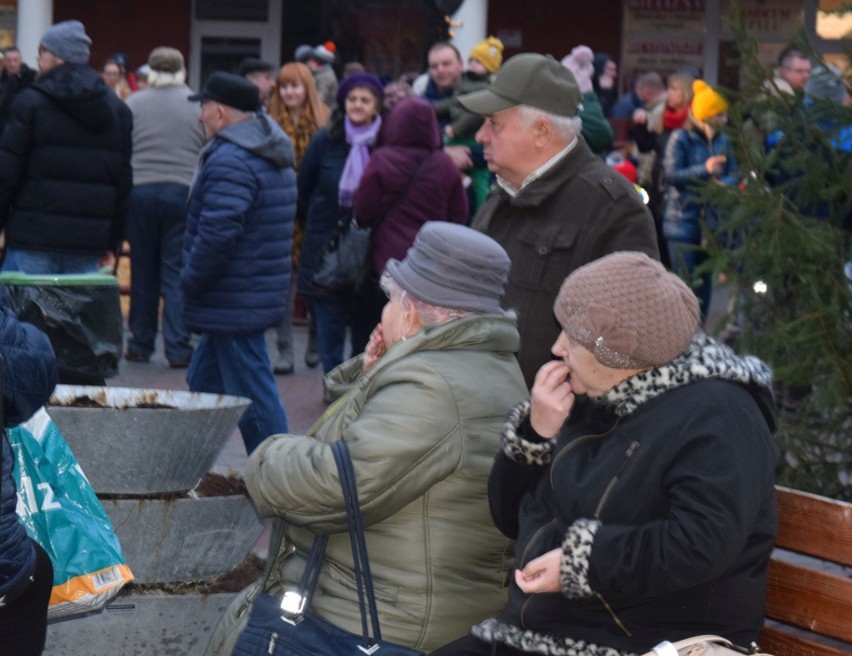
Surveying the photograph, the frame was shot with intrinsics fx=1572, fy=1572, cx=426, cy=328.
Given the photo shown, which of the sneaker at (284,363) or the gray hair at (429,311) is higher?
the gray hair at (429,311)

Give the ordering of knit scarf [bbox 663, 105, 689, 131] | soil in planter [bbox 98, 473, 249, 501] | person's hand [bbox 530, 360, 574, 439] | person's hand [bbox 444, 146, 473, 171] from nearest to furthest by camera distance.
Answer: person's hand [bbox 530, 360, 574, 439]
soil in planter [bbox 98, 473, 249, 501]
person's hand [bbox 444, 146, 473, 171]
knit scarf [bbox 663, 105, 689, 131]

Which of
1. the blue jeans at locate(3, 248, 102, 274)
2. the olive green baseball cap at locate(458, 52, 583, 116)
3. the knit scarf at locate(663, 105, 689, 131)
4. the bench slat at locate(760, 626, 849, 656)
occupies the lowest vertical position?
the blue jeans at locate(3, 248, 102, 274)

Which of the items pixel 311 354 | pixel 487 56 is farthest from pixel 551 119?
pixel 311 354

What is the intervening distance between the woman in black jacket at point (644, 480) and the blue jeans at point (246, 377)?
12.8 ft

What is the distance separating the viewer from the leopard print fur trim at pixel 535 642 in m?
3.24

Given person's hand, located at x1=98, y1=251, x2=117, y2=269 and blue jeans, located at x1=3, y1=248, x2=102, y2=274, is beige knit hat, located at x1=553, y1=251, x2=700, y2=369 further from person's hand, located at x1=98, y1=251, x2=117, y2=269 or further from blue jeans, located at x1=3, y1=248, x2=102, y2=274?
person's hand, located at x1=98, y1=251, x2=117, y2=269

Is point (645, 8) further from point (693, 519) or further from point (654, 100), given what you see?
point (693, 519)

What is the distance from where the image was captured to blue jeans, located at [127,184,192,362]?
10484 millimetres

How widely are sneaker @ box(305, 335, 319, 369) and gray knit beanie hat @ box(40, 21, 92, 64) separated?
3550 mm

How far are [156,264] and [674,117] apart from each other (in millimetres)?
4304

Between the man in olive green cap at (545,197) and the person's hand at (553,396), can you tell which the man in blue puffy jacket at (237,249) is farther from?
the person's hand at (553,396)

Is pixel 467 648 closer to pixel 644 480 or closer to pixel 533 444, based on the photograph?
pixel 533 444

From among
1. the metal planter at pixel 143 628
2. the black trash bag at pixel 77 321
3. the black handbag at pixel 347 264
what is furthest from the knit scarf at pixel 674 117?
the metal planter at pixel 143 628

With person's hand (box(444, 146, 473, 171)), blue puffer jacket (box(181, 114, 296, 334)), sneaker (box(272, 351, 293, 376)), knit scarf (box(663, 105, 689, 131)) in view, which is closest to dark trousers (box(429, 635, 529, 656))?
blue puffer jacket (box(181, 114, 296, 334))
